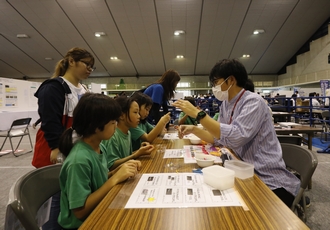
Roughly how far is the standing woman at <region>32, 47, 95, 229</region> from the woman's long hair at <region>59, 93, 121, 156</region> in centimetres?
39

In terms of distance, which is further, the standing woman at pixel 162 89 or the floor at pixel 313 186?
the standing woman at pixel 162 89

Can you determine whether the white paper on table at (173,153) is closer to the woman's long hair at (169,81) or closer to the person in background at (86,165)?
the person in background at (86,165)

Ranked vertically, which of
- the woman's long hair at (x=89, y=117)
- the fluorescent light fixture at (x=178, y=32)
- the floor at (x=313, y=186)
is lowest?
the floor at (x=313, y=186)

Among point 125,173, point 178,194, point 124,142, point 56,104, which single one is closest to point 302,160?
point 178,194

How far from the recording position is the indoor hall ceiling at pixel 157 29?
7.69m

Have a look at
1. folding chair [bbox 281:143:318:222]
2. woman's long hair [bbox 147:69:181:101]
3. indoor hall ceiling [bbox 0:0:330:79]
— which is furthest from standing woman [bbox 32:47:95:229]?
indoor hall ceiling [bbox 0:0:330:79]

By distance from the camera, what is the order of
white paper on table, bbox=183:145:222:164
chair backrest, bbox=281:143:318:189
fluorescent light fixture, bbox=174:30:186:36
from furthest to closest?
1. fluorescent light fixture, bbox=174:30:186:36
2. white paper on table, bbox=183:145:222:164
3. chair backrest, bbox=281:143:318:189

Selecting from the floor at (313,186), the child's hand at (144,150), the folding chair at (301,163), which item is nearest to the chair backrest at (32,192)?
the child's hand at (144,150)

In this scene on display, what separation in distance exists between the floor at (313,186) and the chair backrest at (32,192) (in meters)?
1.36

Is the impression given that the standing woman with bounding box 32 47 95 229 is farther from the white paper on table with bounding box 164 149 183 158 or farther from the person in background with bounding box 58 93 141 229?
the white paper on table with bounding box 164 149 183 158

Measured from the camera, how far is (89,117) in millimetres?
911

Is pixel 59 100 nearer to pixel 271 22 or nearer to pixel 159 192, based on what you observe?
pixel 159 192

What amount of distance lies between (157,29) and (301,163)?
8.94 meters

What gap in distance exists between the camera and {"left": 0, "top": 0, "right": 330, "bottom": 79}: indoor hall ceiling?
769cm
